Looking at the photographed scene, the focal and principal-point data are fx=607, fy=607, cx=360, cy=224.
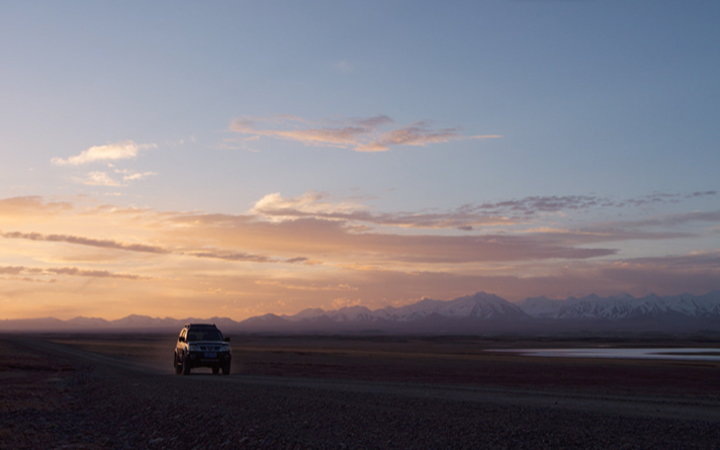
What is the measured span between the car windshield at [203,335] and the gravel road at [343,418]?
424 centimetres

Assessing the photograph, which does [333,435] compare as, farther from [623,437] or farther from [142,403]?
[142,403]

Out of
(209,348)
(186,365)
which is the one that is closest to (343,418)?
(209,348)

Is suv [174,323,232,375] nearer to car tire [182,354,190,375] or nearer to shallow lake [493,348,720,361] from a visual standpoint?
car tire [182,354,190,375]

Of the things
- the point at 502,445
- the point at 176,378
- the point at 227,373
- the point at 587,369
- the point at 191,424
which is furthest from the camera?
the point at 587,369

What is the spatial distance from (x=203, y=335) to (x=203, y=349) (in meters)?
1.02

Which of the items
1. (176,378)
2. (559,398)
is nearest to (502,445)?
(559,398)

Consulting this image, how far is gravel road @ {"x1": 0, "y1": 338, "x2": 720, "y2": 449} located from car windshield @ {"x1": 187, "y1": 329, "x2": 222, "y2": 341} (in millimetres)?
4245

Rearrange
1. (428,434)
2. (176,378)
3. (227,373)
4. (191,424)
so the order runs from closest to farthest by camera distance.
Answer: (428,434) → (191,424) → (176,378) → (227,373)

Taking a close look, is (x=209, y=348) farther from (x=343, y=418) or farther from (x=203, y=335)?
(x=343, y=418)

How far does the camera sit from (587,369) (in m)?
50.5

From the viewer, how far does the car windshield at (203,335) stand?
32219 mm

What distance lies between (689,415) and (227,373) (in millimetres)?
22661

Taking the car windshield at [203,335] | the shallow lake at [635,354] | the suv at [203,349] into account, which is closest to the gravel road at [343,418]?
the suv at [203,349]

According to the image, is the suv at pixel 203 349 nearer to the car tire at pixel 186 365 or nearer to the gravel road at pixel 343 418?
the car tire at pixel 186 365
